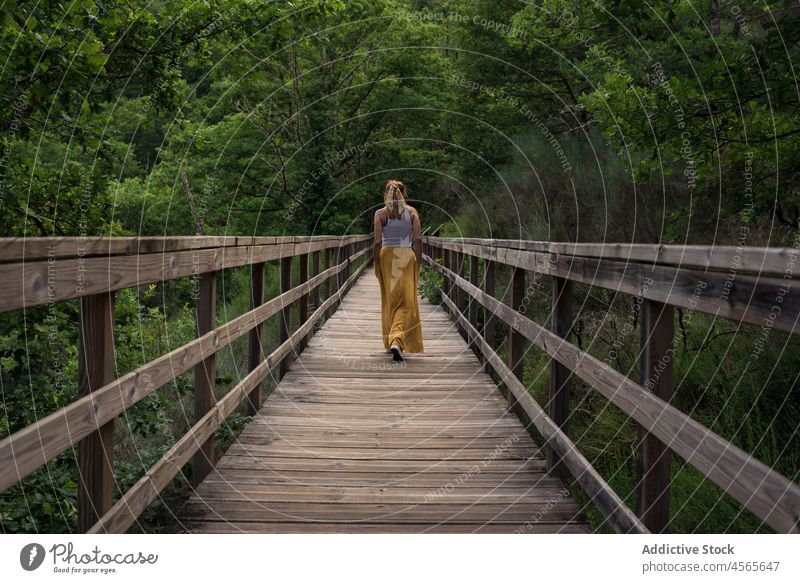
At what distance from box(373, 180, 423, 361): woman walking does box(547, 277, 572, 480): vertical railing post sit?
430cm

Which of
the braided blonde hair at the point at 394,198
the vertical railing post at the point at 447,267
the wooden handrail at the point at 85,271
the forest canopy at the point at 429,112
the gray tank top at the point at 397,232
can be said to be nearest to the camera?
the wooden handrail at the point at 85,271

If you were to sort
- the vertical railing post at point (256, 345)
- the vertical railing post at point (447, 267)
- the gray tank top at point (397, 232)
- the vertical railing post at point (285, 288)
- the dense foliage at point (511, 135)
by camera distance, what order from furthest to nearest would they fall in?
the vertical railing post at point (447, 267) < the gray tank top at point (397, 232) < the vertical railing post at point (285, 288) < the vertical railing post at point (256, 345) < the dense foliage at point (511, 135)

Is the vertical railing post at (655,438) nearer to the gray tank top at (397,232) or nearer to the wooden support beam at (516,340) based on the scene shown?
the wooden support beam at (516,340)

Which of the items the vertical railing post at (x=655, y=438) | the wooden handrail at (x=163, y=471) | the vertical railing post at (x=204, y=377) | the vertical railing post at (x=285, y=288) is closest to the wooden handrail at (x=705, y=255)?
the vertical railing post at (x=655, y=438)

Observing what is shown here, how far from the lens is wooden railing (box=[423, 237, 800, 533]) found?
75.6 inches

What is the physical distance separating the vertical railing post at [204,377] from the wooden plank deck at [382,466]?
0.34 ft

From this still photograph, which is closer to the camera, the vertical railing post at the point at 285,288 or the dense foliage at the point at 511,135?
the dense foliage at the point at 511,135

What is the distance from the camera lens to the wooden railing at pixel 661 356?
192 centimetres

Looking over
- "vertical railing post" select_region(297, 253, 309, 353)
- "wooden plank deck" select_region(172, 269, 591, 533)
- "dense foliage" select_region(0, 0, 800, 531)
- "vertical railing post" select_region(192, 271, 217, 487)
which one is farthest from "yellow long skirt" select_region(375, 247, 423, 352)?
"vertical railing post" select_region(192, 271, 217, 487)

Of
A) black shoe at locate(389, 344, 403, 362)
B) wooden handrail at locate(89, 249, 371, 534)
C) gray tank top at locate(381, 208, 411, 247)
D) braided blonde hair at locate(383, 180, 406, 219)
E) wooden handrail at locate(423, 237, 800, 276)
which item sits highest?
braided blonde hair at locate(383, 180, 406, 219)

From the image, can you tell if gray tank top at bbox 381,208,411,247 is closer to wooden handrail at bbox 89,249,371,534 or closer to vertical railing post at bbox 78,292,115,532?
wooden handrail at bbox 89,249,371,534

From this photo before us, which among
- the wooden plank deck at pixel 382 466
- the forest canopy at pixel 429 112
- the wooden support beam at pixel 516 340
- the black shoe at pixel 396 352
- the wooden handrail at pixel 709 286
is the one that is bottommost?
the wooden plank deck at pixel 382 466

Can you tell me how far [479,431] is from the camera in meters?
5.64

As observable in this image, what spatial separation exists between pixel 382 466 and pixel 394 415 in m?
1.40
